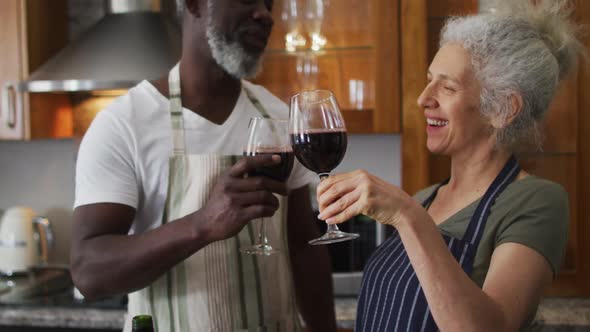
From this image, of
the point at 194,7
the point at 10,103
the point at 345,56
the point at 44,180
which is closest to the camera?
the point at 194,7

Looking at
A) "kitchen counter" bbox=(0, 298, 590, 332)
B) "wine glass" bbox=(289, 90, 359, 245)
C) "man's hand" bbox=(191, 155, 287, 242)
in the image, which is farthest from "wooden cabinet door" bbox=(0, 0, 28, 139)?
"wine glass" bbox=(289, 90, 359, 245)

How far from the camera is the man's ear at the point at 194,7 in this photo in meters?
1.77

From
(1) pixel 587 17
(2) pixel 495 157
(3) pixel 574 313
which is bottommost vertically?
(3) pixel 574 313

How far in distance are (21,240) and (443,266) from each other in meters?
2.24

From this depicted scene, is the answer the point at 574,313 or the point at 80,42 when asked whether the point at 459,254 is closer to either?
the point at 574,313

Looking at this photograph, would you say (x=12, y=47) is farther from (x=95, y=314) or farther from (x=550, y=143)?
(x=550, y=143)

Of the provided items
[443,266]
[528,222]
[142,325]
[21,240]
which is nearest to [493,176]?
[528,222]

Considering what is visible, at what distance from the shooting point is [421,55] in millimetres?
2572

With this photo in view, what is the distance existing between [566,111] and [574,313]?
2.14 feet

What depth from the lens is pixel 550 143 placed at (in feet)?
8.33

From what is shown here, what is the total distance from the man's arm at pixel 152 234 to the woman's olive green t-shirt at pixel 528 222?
38 centimetres

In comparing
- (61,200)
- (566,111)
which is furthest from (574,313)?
(61,200)

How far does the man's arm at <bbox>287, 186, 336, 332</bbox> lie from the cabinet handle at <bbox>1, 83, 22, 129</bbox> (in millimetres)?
1462

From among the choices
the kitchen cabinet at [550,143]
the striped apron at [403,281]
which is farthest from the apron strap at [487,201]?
the kitchen cabinet at [550,143]
